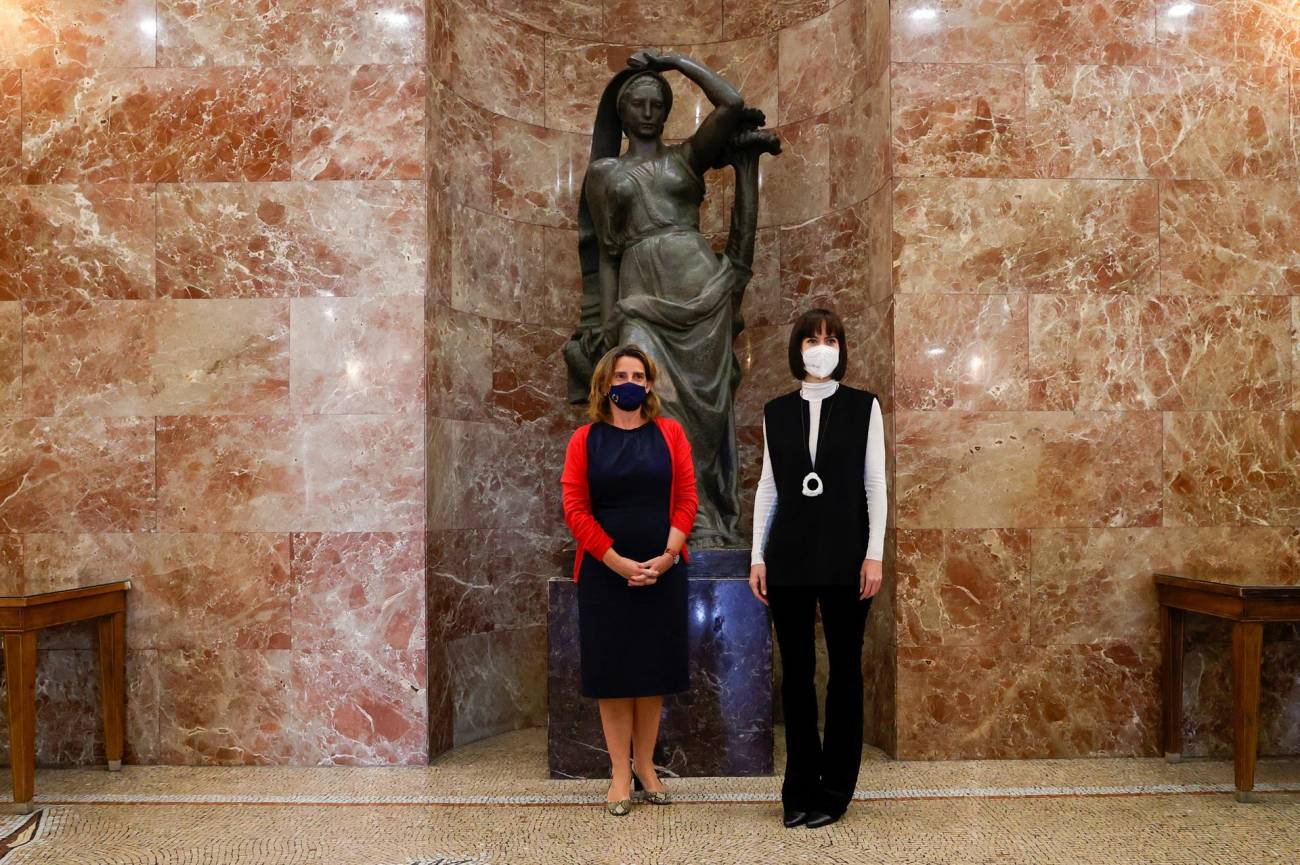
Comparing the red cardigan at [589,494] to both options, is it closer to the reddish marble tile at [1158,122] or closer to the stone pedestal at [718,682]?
the stone pedestal at [718,682]

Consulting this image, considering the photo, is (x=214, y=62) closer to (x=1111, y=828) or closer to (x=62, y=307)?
(x=62, y=307)

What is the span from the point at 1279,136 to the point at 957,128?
1263 mm

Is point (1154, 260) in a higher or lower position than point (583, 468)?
higher

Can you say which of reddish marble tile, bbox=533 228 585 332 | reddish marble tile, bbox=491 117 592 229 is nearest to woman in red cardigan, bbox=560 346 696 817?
reddish marble tile, bbox=533 228 585 332

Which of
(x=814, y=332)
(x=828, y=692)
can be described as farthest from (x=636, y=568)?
(x=814, y=332)

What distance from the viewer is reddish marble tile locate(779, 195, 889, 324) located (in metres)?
4.56

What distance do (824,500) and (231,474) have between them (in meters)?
2.42

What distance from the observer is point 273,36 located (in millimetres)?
4273

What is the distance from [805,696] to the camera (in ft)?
10.4

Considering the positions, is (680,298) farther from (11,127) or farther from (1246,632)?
(11,127)

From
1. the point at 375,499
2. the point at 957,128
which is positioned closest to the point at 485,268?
the point at 375,499

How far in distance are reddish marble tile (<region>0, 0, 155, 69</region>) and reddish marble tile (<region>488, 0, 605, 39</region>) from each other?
156cm

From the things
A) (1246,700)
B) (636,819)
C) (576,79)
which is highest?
(576,79)

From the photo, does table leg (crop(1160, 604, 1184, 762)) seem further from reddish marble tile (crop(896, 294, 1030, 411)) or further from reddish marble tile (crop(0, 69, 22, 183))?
reddish marble tile (crop(0, 69, 22, 183))
